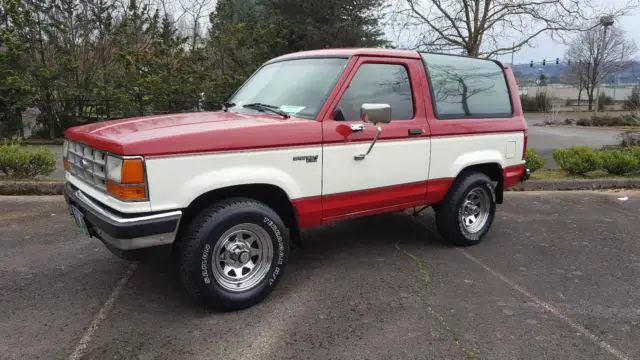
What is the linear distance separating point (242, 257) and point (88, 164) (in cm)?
131

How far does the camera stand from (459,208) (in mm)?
4969

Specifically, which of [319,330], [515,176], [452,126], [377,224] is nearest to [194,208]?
[319,330]

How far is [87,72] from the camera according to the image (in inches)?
Result: 621

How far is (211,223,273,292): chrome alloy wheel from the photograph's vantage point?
11.7 feet

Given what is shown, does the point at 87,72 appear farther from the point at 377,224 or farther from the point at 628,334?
the point at 628,334

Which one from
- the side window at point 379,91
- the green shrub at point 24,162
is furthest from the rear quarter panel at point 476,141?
the green shrub at point 24,162

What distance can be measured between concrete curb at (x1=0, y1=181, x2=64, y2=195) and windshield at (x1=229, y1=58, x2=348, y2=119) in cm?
376

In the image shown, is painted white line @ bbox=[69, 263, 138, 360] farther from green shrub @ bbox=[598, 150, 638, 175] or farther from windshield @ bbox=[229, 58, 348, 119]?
green shrub @ bbox=[598, 150, 638, 175]

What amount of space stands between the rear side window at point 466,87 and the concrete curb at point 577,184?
3297 millimetres

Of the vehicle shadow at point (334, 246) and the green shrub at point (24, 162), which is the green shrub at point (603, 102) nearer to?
the vehicle shadow at point (334, 246)

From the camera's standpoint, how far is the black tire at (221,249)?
339 cm

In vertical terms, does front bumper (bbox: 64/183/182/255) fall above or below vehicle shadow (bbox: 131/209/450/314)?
above

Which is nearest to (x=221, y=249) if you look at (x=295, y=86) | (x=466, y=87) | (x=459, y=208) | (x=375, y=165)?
(x=375, y=165)

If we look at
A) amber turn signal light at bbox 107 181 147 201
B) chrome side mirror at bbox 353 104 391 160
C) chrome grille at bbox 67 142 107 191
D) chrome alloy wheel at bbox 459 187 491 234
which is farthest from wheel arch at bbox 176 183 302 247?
Result: chrome alloy wheel at bbox 459 187 491 234
